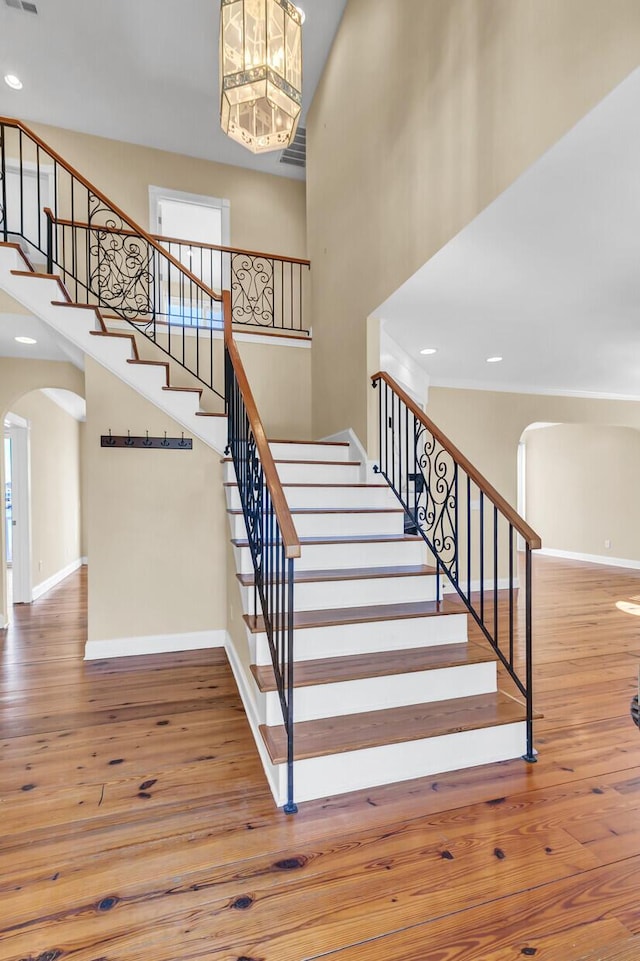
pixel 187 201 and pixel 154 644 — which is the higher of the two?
pixel 187 201

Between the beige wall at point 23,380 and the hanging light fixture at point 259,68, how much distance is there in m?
2.81

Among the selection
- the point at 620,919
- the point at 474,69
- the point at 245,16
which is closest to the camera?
the point at 620,919

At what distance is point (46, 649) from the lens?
384 cm

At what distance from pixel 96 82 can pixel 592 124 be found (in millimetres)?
5663

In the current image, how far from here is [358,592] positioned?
2.83 metres

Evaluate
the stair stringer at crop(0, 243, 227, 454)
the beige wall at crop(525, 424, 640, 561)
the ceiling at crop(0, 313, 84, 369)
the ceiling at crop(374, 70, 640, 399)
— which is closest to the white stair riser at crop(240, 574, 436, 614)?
the stair stringer at crop(0, 243, 227, 454)

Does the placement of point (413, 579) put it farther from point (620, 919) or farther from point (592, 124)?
point (592, 124)

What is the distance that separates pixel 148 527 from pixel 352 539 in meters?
1.70

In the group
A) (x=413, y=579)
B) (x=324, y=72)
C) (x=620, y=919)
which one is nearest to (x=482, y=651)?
(x=413, y=579)

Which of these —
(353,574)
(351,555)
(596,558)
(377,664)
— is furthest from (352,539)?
(596,558)

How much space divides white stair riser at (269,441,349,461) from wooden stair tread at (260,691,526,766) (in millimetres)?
2296

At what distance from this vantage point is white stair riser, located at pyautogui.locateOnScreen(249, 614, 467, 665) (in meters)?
2.44

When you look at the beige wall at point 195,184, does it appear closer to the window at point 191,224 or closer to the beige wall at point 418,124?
the window at point 191,224

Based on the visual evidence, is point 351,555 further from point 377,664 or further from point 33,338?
point 33,338
